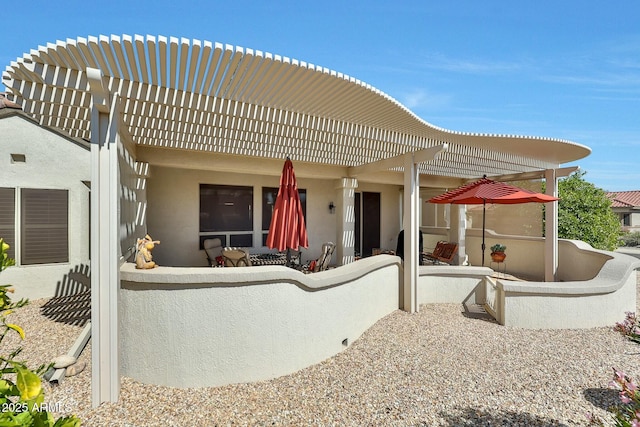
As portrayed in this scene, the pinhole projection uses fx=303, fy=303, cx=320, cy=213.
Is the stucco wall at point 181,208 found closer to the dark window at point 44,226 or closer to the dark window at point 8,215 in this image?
the dark window at point 44,226

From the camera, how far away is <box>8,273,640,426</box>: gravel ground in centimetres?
316

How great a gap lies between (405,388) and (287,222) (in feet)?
10.9

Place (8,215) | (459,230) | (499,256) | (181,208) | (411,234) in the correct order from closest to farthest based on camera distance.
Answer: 1. (411,234)
2. (8,215)
3. (499,256)
4. (181,208)
5. (459,230)

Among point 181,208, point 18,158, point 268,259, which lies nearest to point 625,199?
point 268,259

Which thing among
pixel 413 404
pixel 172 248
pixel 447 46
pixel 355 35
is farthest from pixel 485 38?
pixel 172 248

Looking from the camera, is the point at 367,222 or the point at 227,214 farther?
the point at 367,222

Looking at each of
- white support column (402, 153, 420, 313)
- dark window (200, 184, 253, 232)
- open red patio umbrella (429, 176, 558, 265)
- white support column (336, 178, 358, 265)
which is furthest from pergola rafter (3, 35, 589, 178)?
dark window (200, 184, 253, 232)

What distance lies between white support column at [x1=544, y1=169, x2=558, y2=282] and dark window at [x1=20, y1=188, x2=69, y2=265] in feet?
41.0

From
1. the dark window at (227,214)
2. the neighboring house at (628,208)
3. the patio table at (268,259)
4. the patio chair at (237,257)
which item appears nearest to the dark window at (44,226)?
the dark window at (227,214)

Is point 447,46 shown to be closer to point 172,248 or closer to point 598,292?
point 598,292

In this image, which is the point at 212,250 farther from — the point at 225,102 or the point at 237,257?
the point at 225,102

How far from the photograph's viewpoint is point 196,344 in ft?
11.8

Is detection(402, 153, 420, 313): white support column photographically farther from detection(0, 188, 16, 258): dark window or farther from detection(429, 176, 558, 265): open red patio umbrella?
detection(0, 188, 16, 258): dark window

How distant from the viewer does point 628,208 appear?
91.7 ft
